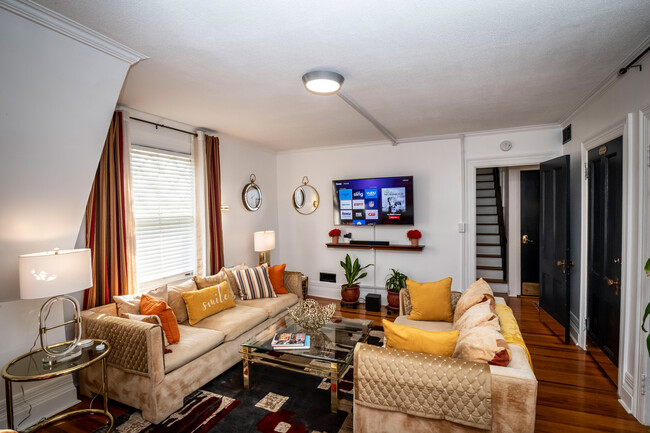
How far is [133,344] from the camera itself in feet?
7.84

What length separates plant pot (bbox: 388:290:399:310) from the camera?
4.64m

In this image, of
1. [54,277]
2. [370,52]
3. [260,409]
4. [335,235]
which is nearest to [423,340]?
[260,409]

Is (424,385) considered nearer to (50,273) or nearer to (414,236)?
(50,273)

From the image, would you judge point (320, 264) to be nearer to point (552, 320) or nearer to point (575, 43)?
point (552, 320)

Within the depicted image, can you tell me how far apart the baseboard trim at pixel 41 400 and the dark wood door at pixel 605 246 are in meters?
4.41

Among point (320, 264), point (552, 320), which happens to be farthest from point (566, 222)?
point (320, 264)

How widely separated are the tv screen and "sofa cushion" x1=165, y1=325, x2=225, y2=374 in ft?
9.33

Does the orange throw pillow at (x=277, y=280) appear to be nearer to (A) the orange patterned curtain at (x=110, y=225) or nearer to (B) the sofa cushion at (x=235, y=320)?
(B) the sofa cushion at (x=235, y=320)

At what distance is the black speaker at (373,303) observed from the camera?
476 centimetres

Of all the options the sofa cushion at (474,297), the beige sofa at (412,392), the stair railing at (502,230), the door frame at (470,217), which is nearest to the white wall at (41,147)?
the beige sofa at (412,392)

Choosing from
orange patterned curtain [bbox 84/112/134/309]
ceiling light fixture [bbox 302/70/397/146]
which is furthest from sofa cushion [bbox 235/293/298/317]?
ceiling light fixture [bbox 302/70/397/146]

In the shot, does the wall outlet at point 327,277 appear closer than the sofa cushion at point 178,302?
No

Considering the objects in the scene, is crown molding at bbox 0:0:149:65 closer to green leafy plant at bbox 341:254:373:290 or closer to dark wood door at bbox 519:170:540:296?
green leafy plant at bbox 341:254:373:290

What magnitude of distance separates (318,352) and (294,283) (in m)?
1.89
